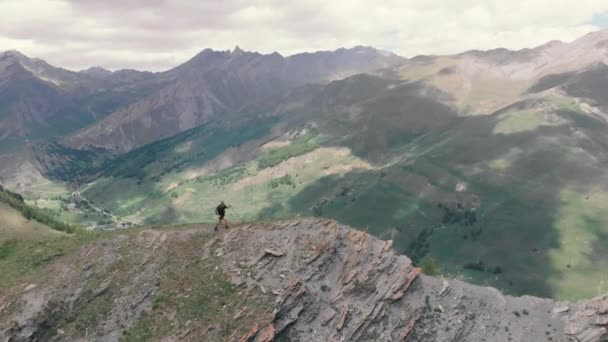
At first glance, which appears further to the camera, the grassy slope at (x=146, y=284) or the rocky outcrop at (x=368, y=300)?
the rocky outcrop at (x=368, y=300)

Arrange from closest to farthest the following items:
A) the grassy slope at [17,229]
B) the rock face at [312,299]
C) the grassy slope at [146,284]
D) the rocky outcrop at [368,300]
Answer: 1. the grassy slope at [146,284]
2. the rock face at [312,299]
3. the rocky outcrop at [368,300]
4. the grassy slope at [17,229]

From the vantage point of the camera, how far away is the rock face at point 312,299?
69.2 metres

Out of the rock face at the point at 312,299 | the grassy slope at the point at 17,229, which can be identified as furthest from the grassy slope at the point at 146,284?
the grassy slope at the point at 17,229

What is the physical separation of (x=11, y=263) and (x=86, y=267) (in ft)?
52.9

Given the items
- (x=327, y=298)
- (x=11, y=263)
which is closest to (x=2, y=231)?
(x=11, y=263)

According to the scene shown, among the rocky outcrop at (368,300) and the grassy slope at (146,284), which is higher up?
the grassy slope at (146,284)

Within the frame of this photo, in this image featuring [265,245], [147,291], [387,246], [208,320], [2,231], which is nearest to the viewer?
[208,320]

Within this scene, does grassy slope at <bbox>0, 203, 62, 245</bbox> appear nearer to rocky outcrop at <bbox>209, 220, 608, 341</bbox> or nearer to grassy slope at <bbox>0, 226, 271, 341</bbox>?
grassy slope at <bbox>0, 226, 271, 341</bbox>

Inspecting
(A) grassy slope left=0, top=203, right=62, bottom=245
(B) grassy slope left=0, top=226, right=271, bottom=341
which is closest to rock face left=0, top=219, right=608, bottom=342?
(B) grassy slope left=0, top=226, right=271, bottom=341

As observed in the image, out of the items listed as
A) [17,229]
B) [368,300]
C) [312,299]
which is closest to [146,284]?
[312,299]

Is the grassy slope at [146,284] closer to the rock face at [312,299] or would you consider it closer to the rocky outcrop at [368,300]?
the rock face at [312,299]

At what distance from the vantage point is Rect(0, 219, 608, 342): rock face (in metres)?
69.2

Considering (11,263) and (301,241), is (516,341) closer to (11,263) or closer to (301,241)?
(301,241)

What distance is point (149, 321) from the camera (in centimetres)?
6881
